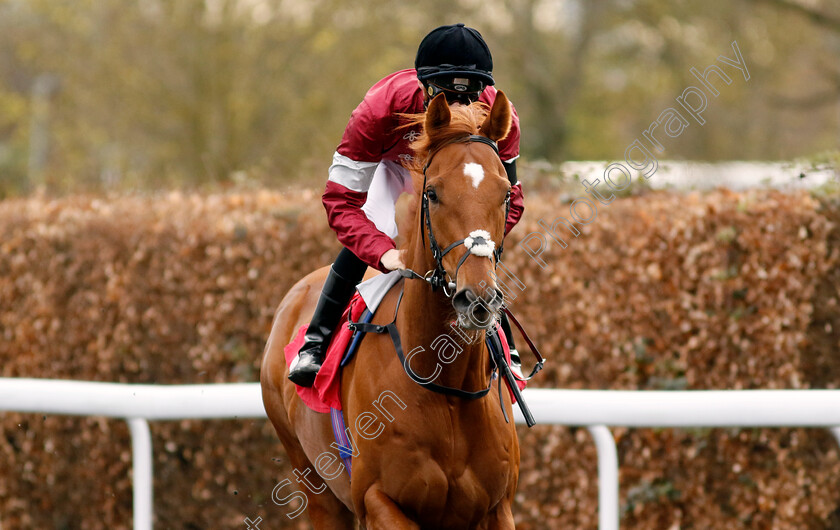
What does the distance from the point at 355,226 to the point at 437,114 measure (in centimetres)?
60

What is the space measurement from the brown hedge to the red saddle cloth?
1497 millimetres

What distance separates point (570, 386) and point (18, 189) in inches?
187

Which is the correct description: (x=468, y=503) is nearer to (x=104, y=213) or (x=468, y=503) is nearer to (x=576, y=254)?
(x=576, y=254)

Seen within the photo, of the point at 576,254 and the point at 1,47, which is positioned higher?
the point at 1,47

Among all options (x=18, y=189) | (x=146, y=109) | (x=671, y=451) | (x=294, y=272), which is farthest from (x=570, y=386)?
(x=146, y=109)

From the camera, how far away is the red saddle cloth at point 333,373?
3.28 meters

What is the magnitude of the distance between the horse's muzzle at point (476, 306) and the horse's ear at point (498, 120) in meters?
0.60

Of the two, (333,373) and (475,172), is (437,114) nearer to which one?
(475,172)

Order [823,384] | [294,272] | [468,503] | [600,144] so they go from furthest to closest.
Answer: [600,144], [294,272], [823,384], [468,503]

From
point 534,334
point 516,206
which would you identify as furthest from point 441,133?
point 534,334

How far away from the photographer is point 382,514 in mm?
2869

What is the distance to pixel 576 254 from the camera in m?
4.85

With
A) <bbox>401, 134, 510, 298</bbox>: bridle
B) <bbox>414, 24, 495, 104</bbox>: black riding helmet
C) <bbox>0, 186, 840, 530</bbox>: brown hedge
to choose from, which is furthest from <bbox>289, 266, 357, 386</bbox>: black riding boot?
<bbox>0, 186, 840, 530</bbox>: brown hedge

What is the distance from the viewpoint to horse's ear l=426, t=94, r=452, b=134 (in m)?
2.65
